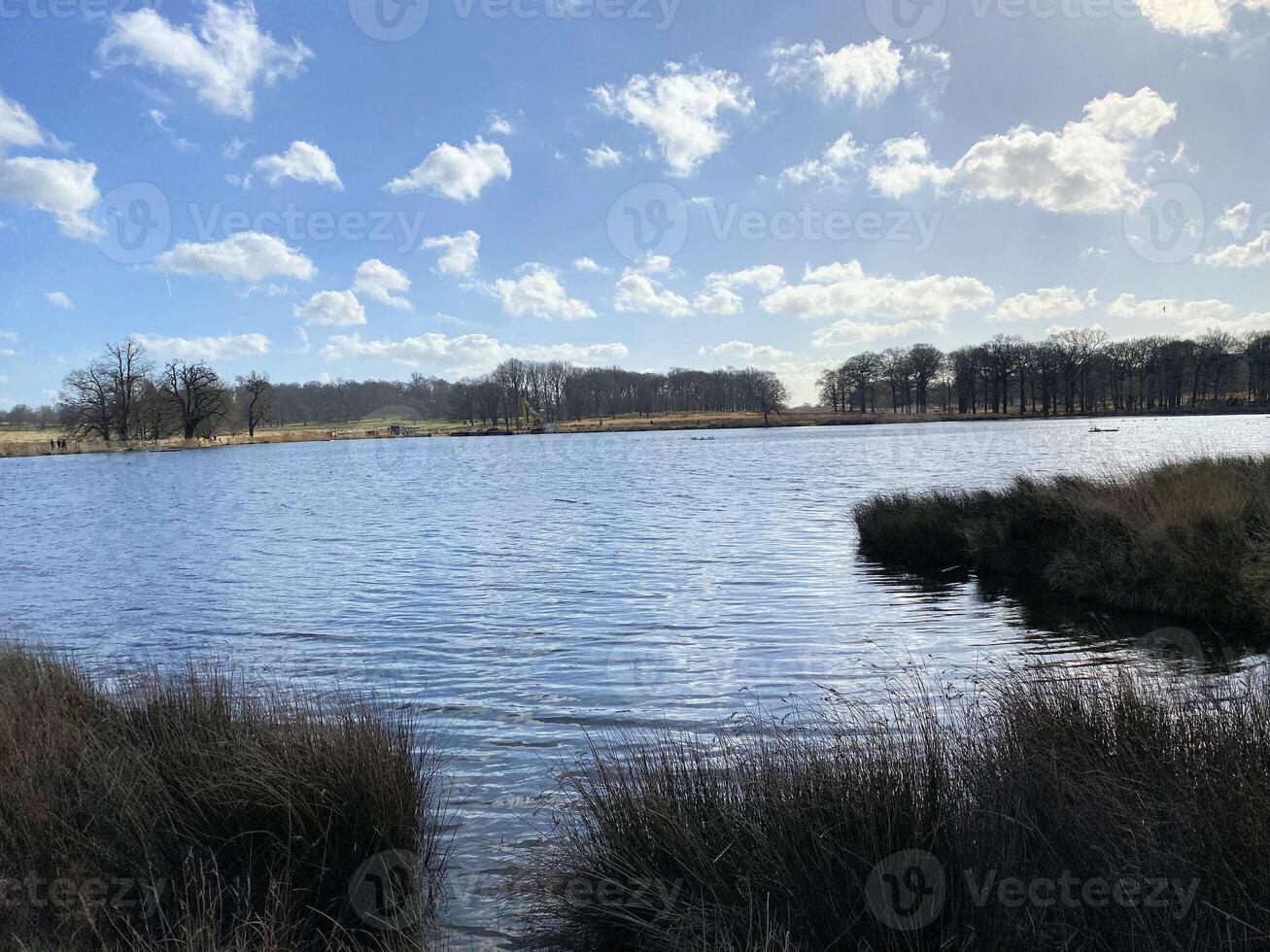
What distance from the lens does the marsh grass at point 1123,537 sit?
1059cm

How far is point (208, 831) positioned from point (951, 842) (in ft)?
12.7

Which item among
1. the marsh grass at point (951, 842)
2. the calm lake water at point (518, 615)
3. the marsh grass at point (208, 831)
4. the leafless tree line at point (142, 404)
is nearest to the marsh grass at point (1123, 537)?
the calm lake water at point (518, 615)

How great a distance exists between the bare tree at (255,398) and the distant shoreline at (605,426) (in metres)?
3.22

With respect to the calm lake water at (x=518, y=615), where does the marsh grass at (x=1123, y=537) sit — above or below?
above

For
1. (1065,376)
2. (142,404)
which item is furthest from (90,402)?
(1065,376)

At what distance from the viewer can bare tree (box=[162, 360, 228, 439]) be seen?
335 feet

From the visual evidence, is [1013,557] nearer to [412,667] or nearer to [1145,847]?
[412,667]

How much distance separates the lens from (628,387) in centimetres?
17700

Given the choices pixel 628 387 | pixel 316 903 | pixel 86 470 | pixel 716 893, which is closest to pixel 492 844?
pixel 316 903

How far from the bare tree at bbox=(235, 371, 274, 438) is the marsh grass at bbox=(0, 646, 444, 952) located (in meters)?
132

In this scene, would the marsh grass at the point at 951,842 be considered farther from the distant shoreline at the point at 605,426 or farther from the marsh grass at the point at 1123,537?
the distant shoreline at the point at 605,426

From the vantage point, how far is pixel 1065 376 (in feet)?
404

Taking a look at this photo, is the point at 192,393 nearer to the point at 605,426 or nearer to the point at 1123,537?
the point at 605,426

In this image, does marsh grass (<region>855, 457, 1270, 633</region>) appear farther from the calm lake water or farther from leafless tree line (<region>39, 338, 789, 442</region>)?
leafless tree line (<region>39, 338, 789, 442</region>)
